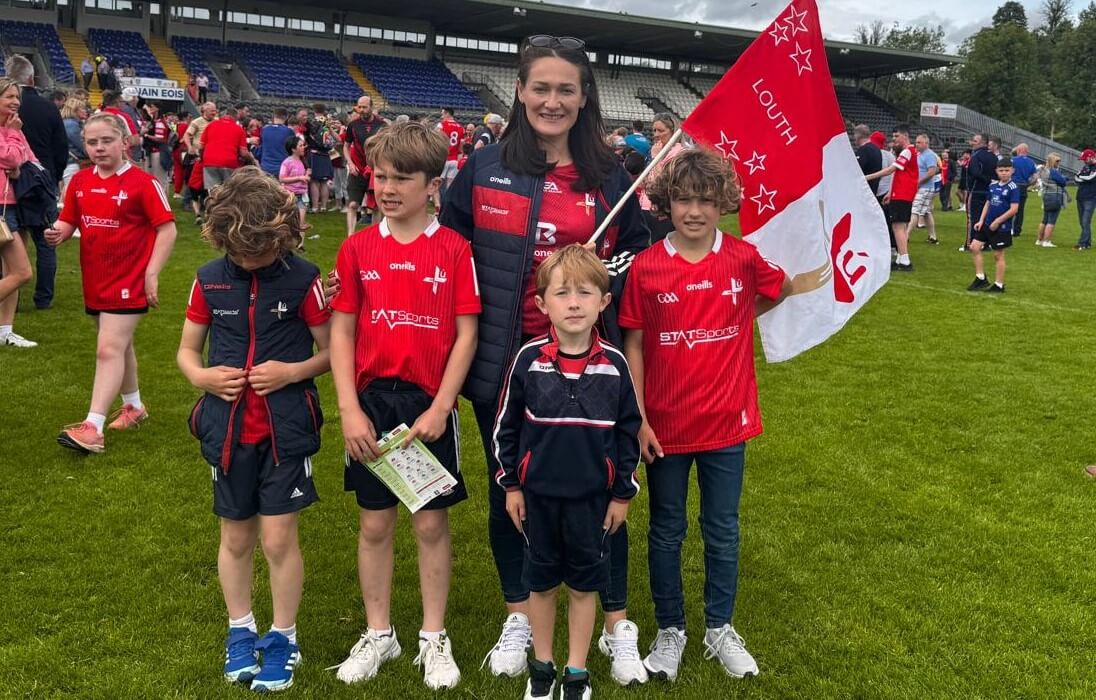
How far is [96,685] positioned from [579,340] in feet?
6.39

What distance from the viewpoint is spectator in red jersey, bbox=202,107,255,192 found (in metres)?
12.8

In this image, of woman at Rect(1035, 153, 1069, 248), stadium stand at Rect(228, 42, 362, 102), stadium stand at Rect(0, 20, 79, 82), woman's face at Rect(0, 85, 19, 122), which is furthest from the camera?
stadium stand at Rect(228, 42, 362, 102)

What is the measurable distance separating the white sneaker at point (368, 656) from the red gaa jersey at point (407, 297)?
94cm

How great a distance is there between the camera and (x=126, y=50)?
1257 inches

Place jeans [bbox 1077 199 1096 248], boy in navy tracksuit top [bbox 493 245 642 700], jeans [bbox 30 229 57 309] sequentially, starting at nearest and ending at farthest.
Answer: boy in navy tracksuit top [bbox 493 245 642 700], jeans [bbox 30 229 57 309], jeans [bbox 1077 199 1096 248]

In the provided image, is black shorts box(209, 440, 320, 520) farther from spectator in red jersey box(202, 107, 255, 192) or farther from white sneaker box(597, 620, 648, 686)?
spectator in red jersey box(202, 107, 255, 192)

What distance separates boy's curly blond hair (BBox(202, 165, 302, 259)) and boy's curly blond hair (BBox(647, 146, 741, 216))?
1184 millimetres

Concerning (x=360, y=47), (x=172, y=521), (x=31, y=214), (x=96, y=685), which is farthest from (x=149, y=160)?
(x=360, y=47)

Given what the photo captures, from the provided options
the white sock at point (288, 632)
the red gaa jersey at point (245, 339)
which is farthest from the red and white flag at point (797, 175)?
the white sock at point (288, 632)

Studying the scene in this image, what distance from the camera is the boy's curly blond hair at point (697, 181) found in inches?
111

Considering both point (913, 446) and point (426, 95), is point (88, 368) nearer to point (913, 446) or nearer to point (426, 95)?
point (913, 446)

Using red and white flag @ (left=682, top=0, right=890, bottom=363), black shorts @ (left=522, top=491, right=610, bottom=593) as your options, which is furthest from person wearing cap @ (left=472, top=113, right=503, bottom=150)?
black shorts @ (left=522, top=491, right=610, bottom=593)

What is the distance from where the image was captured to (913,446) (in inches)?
215

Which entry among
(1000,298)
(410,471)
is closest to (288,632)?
(410,471)
